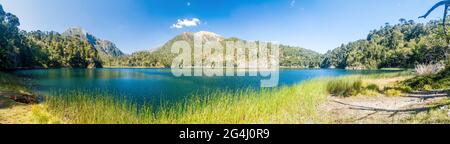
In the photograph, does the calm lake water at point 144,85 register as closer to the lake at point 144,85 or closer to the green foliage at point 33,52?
the lake at point 144,85

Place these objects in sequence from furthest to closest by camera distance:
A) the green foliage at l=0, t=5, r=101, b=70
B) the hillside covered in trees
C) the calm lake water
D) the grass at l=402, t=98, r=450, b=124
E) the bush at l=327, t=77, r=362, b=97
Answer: the hillside covered in trees → the green foliage at l=0, t=5, r=101, b=70 → the calm lake water → the bush at l=327, t=77, r=362, b=97 → the grass at l=402, t=98, r=450, b=124

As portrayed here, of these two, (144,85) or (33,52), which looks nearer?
(144,85)

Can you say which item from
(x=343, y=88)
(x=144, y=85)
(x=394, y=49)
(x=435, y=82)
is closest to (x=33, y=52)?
(x=144, y=85)

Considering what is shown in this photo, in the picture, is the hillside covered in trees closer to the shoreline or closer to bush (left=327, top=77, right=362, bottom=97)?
bush (left=327, top=77, right=362, bottom=97)

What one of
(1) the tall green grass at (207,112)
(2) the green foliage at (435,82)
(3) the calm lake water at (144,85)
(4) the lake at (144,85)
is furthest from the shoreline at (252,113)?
(2) the green foliage at (435,82)

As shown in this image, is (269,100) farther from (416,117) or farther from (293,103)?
(416,117)

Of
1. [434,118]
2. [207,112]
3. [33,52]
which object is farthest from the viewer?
[33,52]

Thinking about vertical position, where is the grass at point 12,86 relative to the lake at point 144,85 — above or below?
above

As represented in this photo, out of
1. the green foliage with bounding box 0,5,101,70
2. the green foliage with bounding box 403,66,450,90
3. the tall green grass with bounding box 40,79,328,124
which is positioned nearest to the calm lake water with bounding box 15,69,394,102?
the tall green grass with bounding box 40,79,328,124

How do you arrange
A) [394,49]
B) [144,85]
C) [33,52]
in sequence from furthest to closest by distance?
[394,49]
[33,52]
[144,85]

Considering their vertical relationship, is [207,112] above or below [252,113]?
above

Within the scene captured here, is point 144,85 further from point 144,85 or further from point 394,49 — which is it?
point 394,49
